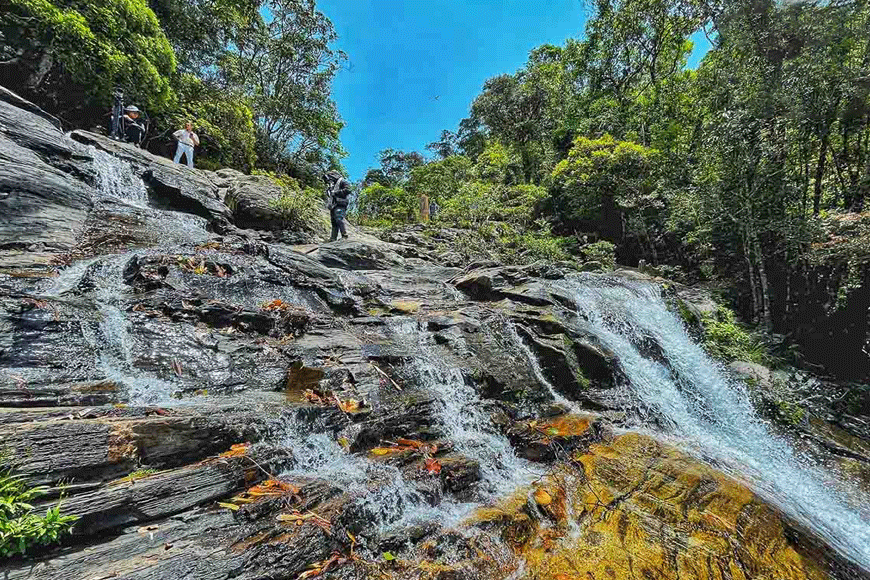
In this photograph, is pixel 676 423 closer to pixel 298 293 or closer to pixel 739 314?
pixel 739 314

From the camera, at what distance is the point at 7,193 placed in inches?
294

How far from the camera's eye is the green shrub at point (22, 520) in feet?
8.20

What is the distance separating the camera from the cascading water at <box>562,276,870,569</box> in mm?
5648

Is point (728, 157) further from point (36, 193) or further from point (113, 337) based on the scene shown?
point (36, 193)

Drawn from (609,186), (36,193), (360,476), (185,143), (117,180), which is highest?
(185,143)

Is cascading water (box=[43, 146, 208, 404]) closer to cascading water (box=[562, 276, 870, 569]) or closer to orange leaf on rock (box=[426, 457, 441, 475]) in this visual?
orange leaf on rock (box=[426, 457, 441, 475])

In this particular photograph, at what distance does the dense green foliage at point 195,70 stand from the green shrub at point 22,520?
15315 mm

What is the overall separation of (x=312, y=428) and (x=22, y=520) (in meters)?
2.59

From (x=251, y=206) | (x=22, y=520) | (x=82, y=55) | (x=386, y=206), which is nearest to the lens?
(x=22, y=520)

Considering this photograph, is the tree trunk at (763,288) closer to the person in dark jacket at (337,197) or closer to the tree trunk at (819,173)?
the tree trunk at (819,173)

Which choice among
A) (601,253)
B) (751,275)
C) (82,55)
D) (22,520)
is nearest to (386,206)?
(601,253)

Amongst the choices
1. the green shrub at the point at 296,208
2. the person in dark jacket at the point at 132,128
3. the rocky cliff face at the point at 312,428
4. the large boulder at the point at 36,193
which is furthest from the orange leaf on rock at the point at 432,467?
the person in dark jacket at the point at 132,128

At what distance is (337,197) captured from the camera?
45.0 feet

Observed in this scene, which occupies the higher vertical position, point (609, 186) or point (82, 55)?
point (82, 55)
